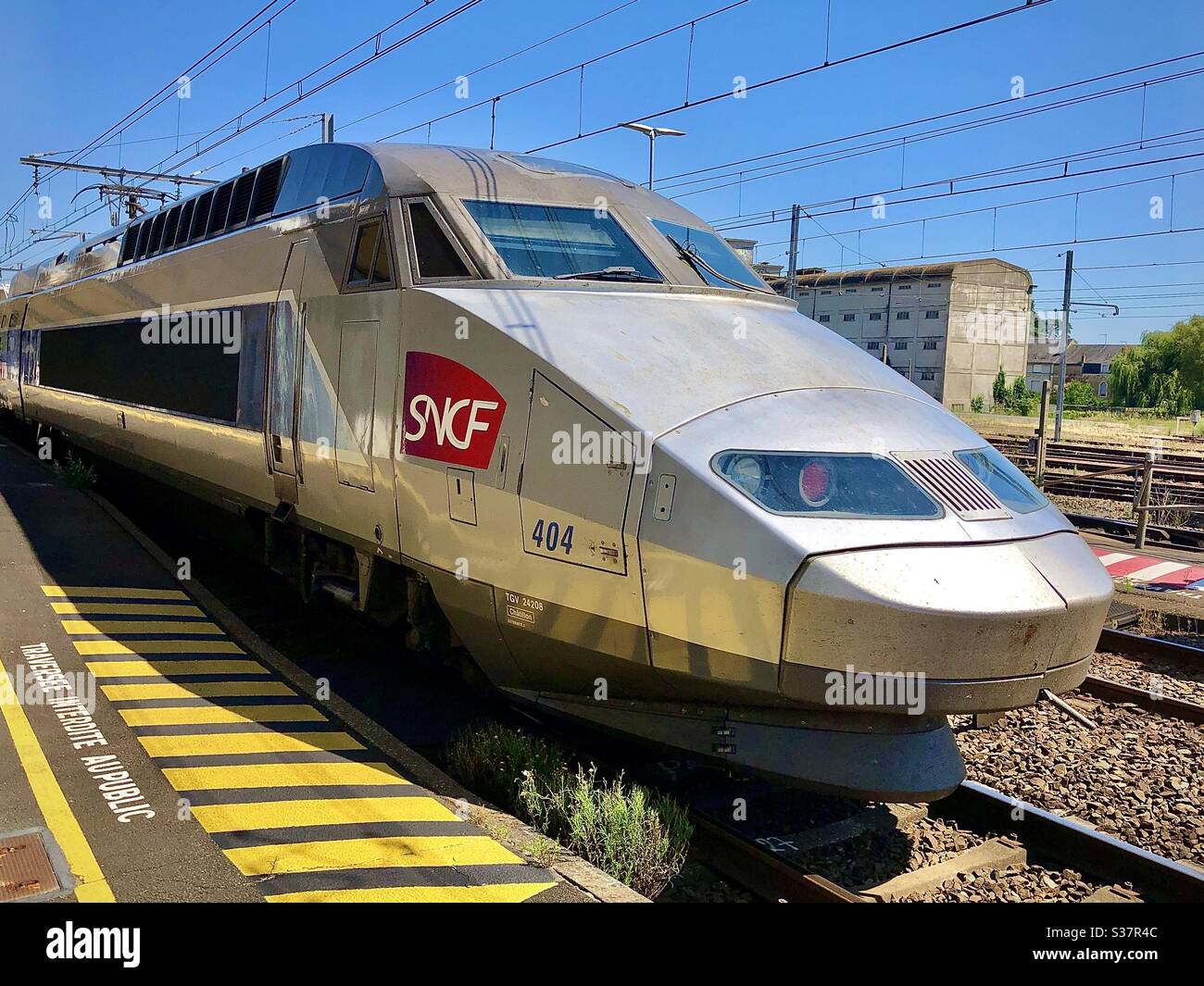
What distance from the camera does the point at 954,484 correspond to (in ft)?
15.5

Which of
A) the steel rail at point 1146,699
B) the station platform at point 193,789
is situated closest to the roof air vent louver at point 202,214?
the station platform at point 193,789

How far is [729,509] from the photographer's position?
4.34 metres

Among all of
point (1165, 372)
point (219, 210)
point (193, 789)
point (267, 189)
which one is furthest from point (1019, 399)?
point (193, 789)

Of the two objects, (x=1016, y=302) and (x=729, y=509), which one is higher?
(x=1016, y=302)

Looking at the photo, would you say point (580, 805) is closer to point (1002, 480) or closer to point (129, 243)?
point (1002, 480)

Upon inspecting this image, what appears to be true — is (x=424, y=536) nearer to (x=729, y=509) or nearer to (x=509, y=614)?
(x=509, y=614)

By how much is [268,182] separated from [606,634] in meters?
5.62

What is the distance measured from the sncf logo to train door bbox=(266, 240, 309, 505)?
179 cm

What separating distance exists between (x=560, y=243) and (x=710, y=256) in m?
1.15

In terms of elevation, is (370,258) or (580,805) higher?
(370,258)

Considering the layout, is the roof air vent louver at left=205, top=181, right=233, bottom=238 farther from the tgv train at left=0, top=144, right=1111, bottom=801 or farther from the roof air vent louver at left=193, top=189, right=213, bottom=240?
the tgv train at left=0, top=144, right=1111, bottom=801

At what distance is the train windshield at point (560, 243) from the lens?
6059 millimetres
